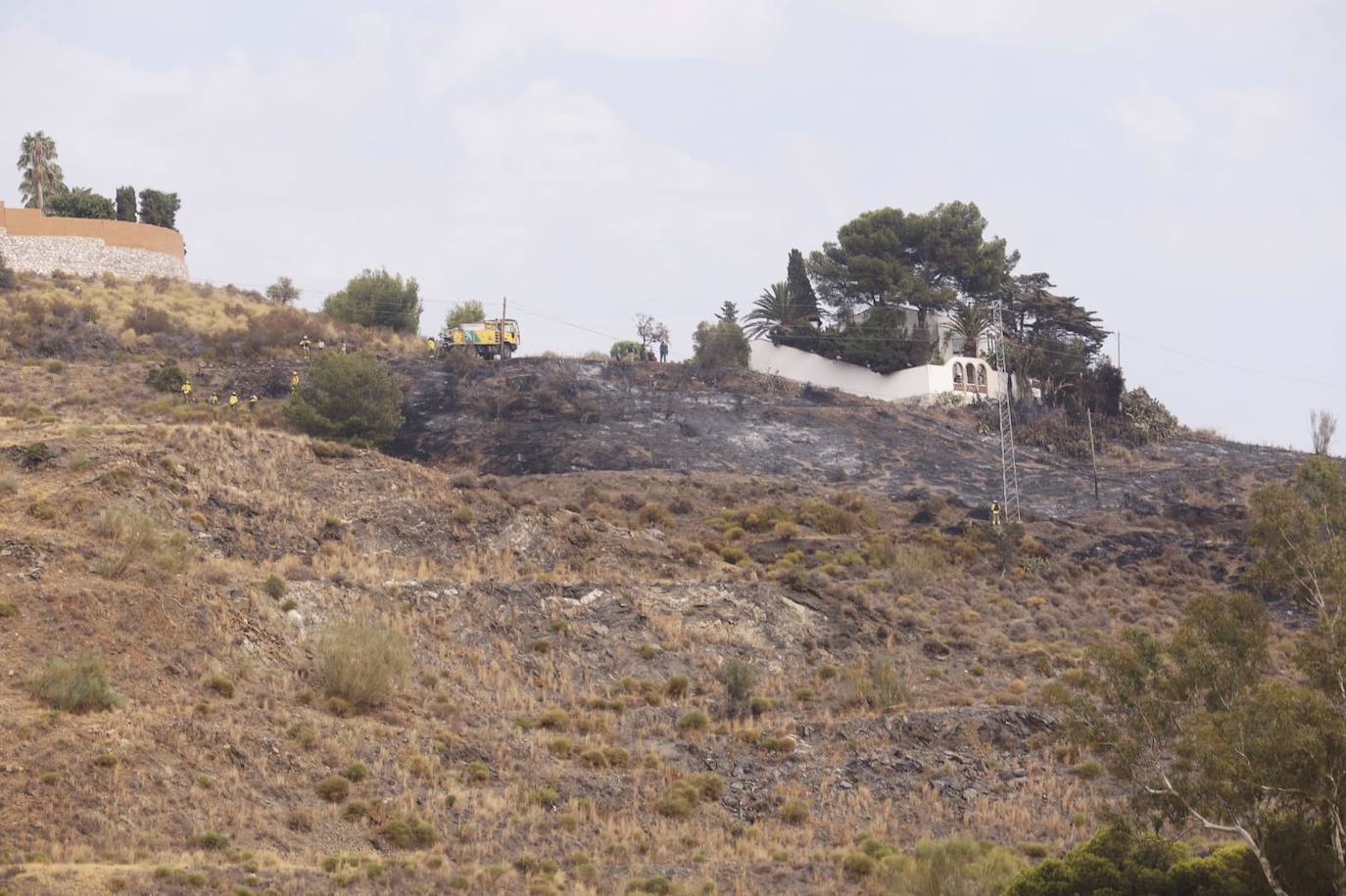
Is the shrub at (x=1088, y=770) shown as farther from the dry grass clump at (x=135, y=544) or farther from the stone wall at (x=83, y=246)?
the stone wall at (x=83, y=246)

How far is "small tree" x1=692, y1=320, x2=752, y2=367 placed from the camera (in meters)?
80.2

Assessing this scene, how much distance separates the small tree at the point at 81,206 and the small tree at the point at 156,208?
2077mm

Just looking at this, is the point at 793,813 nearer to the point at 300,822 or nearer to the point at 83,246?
the point at 300,822

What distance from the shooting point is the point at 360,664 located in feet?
106

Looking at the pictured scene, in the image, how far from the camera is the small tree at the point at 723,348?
80.2 meters

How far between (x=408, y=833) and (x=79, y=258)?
64.6 metres

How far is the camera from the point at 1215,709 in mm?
22422

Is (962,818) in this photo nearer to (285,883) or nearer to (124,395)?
(285,883)

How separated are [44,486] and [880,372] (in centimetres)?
4910

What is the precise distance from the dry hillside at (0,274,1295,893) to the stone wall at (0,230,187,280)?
17.6 m

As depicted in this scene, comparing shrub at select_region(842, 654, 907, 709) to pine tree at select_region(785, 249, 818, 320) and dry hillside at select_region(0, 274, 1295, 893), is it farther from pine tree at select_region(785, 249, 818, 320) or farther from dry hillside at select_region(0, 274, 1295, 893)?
pine tree at select_region(785, 249, 818, 320)

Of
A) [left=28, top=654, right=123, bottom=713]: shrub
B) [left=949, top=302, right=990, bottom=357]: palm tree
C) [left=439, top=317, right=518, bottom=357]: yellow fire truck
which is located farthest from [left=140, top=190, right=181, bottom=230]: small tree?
[left=28, top=654, right=123, bottom=713]: shrub

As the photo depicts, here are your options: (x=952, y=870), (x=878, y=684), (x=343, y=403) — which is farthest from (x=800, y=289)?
(x=952, y=870)

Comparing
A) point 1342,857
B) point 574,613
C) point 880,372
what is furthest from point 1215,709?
point 880,372
